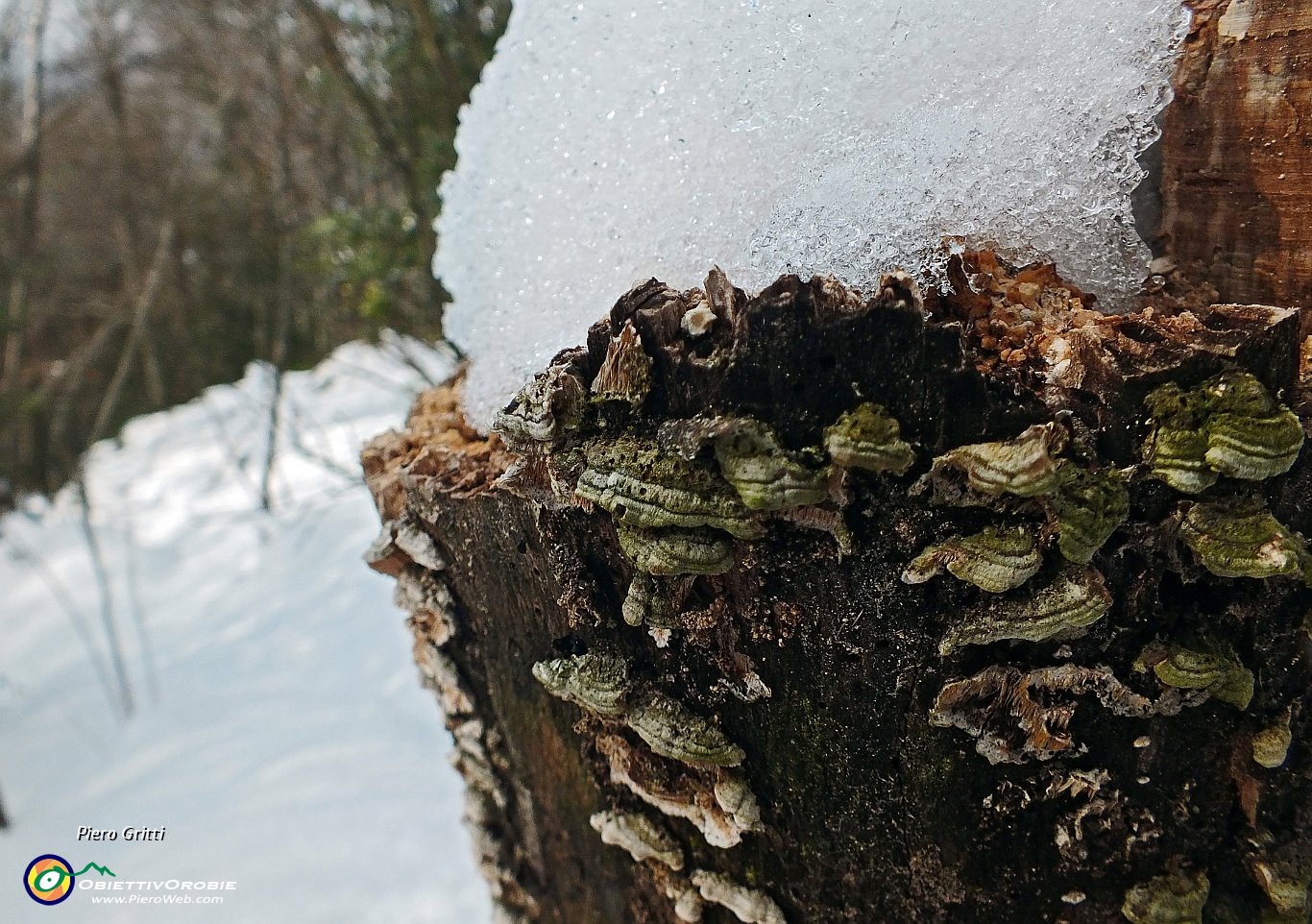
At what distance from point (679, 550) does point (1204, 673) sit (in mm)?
505

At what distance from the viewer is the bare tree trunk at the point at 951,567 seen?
0.69 meters

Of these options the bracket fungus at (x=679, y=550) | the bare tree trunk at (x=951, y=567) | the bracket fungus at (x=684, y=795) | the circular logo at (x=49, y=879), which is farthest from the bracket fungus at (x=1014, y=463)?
the circular logo at (x=49, y=879)

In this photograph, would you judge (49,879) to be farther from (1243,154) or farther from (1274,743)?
(1243,154)

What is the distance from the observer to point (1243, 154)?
88cm

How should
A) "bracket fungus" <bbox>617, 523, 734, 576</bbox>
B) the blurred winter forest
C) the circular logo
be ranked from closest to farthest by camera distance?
"bracket fungus" <bbox>617, 523, 734, 576</bbox>
the circular logo
the blurred winter forest

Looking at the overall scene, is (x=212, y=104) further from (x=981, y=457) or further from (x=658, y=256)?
(x=981, y=457)

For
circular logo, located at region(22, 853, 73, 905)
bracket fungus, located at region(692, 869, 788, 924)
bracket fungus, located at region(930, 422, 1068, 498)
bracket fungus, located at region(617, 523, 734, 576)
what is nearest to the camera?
bracket fungus, located at region(930, 422, 1068, 498)

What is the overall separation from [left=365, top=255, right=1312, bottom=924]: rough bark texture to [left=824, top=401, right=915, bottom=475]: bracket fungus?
0.02 m

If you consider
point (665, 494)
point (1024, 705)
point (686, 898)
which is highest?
point (665, 494)

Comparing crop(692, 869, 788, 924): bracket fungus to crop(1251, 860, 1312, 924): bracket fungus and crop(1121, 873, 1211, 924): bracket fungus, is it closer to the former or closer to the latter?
crop(1121, 873, 1211, 924): bracket fungus

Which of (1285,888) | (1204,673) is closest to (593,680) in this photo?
(1204,673)

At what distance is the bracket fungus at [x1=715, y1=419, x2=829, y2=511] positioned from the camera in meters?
0.67

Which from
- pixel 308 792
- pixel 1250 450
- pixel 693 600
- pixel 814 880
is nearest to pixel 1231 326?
pixel 1250 450

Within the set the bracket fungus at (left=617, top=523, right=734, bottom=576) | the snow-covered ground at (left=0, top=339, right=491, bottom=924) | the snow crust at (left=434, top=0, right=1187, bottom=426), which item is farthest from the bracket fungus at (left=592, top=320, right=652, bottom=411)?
the snow-covered ground at (left=0, top=339, right=491, bottom=924)
